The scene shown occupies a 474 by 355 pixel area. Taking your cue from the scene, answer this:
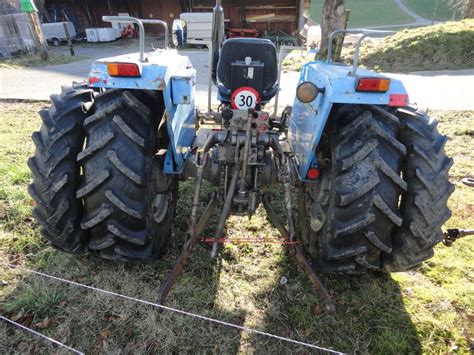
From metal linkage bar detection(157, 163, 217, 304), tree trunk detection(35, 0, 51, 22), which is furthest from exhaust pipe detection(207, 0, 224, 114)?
tree trunk detection(35, 0, 51, 22)

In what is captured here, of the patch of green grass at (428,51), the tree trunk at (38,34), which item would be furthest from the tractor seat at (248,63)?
the tree trunk at (38,34)

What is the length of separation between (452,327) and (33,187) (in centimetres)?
285

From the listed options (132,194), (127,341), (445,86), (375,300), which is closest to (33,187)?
(132,194)

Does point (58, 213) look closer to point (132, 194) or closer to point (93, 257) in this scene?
point (132, 194)

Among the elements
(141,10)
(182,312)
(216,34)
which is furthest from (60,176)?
(141,10)

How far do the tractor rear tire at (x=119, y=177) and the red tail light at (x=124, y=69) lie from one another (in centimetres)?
14

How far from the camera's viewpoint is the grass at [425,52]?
1091cm

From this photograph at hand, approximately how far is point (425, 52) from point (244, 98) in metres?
11.1

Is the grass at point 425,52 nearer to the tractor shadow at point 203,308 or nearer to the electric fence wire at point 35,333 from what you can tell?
the tractor shadow at point 203,308

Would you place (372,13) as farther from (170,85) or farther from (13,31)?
(170,85)

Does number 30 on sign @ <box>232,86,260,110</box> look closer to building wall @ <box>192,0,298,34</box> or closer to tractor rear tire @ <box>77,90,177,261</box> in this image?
tractor rear tire @ <box>77,90,177,261</box>

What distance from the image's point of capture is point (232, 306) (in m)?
2.38

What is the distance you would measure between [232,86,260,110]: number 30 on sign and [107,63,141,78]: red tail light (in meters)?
0.75

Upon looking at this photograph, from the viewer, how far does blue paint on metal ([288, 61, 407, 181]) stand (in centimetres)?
207
